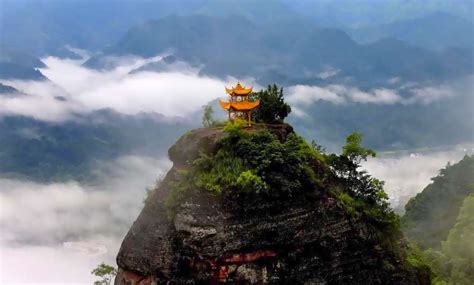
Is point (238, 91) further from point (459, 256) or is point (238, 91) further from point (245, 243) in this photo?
point (459, 256)

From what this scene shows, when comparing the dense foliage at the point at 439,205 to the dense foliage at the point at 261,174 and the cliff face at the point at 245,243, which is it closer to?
the dense foliage at the point at 261,174

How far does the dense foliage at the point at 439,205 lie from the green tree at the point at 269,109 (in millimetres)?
33171

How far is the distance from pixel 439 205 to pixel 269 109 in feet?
139

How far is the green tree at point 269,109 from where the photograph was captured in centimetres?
3120

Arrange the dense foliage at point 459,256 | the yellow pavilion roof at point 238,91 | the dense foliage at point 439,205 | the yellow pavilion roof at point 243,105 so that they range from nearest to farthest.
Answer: the yellow pavilion roof at point 243,105
the yellow pavilion roof at point 238,91
the dense foliage at point 459,256
the dense foliage at point 439,205

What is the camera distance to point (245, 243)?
81.0ft

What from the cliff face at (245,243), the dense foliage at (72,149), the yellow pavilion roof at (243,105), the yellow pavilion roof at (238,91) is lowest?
the cliff face at (245,243)

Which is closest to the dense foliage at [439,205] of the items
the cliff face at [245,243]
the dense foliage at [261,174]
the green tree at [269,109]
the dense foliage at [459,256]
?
the dense foliage at [459,256]

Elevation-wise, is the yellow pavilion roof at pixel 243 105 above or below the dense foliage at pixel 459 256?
above

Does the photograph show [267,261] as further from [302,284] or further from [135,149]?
[135,149]

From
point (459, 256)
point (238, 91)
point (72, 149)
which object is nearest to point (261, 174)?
point (238, 91)

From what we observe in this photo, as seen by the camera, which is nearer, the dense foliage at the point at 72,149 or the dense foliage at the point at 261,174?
the dense foliage at the point at 261,174

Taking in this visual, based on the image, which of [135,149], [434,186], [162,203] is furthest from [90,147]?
[162,203]

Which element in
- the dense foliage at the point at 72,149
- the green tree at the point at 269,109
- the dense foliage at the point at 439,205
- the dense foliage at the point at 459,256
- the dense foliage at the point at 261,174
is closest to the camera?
the dense foliage at the point at 261,174
